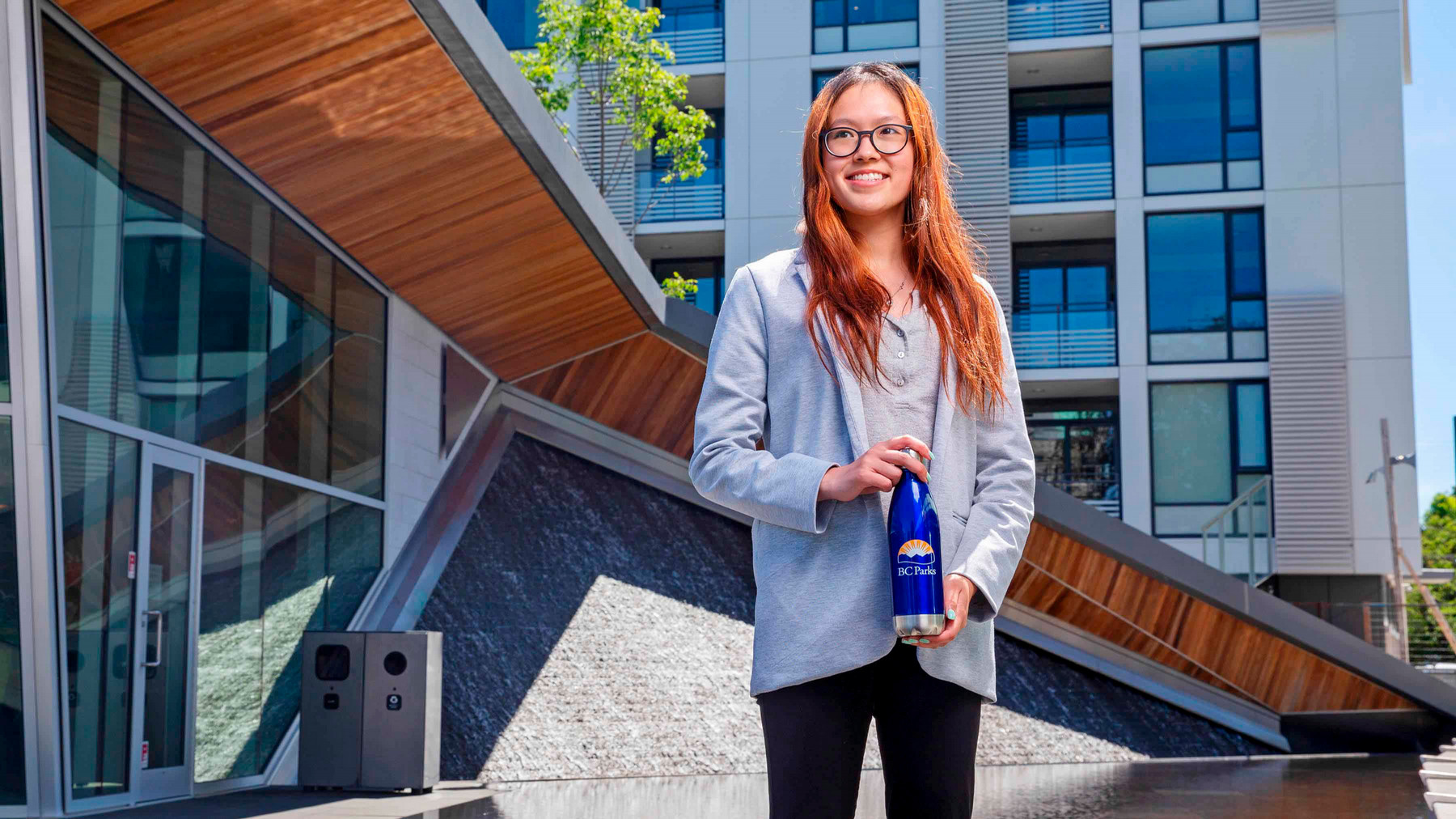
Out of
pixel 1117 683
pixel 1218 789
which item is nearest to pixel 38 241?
pixel 1218 789

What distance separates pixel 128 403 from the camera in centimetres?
721

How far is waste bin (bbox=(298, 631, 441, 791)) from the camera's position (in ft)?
27.9

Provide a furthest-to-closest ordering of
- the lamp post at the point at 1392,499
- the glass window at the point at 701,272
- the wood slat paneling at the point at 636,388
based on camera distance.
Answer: the glass window at the point at 701,272, the lamp post at the point at 1392,499, the wood slat paneling at the point at 636,388

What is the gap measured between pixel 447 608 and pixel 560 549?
52.9 inches

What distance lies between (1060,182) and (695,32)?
23.3ft

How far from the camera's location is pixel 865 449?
188 cm

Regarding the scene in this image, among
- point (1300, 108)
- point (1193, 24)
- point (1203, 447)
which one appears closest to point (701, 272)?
point (1203, 447)

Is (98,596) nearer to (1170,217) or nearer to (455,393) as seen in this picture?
(455,393)

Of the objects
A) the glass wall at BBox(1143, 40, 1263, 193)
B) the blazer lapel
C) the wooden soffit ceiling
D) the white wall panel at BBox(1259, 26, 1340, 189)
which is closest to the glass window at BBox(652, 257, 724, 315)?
the glass wall at BBox(1143, 40, 1263, 193)

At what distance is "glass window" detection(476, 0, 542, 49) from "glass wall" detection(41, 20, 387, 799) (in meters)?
15.5

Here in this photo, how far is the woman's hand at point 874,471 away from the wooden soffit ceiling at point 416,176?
5559mm

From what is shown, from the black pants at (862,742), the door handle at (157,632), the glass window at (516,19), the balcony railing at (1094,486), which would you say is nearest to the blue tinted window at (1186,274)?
the balcony railing at (1094,486)

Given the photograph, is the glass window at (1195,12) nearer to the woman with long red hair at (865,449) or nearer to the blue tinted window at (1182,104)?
the blue tinted window at (1182,104)

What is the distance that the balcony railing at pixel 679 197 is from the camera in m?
24.7
